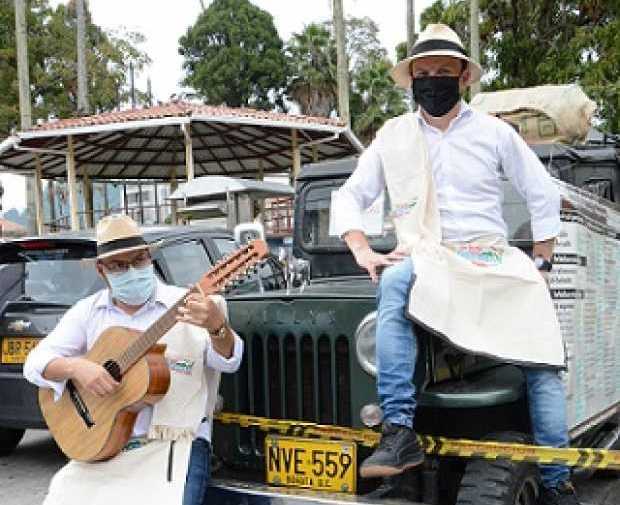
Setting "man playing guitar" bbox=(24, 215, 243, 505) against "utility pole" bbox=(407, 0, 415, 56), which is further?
"utility pole" bbox=(407, 0, 415, 56)

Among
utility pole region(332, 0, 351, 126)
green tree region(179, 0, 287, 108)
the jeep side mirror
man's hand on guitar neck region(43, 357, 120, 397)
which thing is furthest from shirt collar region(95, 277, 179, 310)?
green tree region(179, 0, 287, 108)

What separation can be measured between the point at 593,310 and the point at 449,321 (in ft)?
4.30

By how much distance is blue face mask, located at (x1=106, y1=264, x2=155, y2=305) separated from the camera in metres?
3.60

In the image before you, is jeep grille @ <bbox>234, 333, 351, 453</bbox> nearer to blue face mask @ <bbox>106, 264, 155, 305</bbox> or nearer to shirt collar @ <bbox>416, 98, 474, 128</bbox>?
blue face mask @ <bbox>106, 264, 155, 305</bbox>

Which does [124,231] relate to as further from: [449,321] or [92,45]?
[92,45]

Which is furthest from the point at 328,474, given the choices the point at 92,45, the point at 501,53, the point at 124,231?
the point at 92,45

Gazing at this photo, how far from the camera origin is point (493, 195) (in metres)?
3.63

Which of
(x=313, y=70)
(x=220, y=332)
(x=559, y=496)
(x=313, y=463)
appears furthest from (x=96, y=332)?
(x=313, y=70)

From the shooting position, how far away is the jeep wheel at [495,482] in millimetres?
3205

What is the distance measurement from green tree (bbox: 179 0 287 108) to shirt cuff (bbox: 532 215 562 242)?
37.6 m

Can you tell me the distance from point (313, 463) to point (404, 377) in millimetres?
688

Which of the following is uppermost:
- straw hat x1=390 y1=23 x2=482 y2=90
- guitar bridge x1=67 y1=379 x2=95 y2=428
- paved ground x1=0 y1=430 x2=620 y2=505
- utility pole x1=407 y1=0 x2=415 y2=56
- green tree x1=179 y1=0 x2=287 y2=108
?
green tree x1=179 y1=0 x2=287 y2=108

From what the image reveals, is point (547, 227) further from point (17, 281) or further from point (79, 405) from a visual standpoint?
point (17, 281)

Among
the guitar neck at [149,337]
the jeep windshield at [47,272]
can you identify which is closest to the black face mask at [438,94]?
the guitar neck at [149,337]
